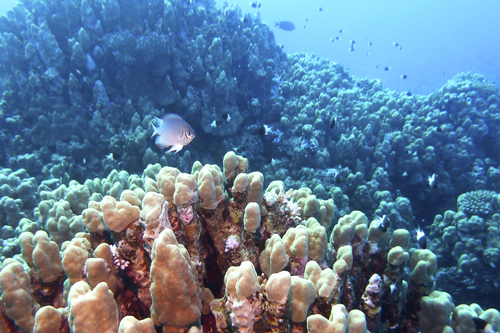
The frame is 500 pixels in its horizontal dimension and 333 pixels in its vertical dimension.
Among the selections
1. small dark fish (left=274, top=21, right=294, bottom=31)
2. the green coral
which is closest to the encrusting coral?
the green coral

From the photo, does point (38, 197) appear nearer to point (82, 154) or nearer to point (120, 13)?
point (82, 154)

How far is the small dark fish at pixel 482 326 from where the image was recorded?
7.28ft

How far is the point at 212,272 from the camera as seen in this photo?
2398 millimetres

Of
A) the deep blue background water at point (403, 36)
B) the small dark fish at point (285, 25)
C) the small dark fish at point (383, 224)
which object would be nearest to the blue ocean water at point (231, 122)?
the small dark fish at point (383, 224)

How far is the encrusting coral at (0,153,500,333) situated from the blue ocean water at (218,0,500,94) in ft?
169

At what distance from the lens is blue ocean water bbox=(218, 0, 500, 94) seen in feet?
179

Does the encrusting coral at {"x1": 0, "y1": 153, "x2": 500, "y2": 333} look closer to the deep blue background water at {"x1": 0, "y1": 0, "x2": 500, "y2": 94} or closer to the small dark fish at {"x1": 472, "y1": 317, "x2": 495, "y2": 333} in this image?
the small dark fish at {"x1": 472, "y1": 317, "x2": 495, "y2": 333}

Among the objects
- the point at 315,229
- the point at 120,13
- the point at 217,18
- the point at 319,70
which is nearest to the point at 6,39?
the point at 120,13

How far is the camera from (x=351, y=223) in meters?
2.70

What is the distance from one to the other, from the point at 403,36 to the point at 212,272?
118m

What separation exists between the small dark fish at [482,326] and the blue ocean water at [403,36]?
51.5 m

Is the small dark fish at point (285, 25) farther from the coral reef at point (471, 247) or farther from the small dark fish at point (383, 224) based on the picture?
the small dark fish at point (383, 224)

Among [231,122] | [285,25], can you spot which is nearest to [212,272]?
[231,122]

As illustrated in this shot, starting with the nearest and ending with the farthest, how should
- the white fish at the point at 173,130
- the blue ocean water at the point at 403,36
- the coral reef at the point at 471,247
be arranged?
the white fish at the point at 173,130, the coral reef at the point at 471,247, the blue ocean water at the point at 403,36
